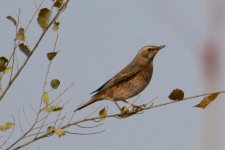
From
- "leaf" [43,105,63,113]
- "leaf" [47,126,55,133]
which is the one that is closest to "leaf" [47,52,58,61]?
"leaf" [43,105,63,113]

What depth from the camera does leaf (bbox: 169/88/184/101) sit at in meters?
3.86

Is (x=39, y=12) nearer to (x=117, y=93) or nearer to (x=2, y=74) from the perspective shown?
(x=2, y=74)

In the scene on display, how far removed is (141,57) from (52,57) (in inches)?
169

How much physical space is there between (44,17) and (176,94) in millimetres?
1220

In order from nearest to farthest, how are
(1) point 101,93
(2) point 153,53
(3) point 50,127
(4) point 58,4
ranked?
(3) point 50,127 → (4) point 58,4 → (1) point 101,93 → (2) point 153,53

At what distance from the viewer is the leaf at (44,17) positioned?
360 cm

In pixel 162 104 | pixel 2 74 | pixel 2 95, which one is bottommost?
pixel 162 104

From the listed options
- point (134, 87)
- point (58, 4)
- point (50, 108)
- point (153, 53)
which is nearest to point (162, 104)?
point (50, 108)

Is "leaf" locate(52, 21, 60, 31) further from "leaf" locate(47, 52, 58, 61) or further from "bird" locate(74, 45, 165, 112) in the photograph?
"bird" locate(74, 45, 165, 112)

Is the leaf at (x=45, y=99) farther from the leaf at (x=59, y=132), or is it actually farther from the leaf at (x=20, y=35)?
the leaf at (x=20, y=35)

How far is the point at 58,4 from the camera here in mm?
3734

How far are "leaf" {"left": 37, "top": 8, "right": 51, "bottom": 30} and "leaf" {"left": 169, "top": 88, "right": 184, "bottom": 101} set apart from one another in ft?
3.80

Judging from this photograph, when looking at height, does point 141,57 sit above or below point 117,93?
above

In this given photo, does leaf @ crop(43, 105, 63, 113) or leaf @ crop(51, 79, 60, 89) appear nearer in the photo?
leaf @ crop(43, 105, 63, 113)
